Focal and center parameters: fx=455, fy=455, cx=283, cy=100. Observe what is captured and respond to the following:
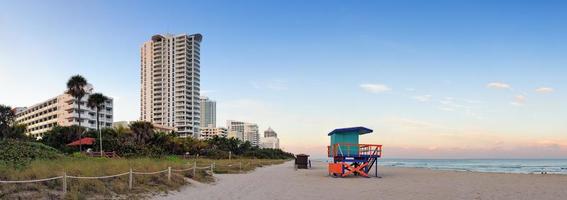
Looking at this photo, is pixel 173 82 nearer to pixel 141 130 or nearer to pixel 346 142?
pixel 141 130

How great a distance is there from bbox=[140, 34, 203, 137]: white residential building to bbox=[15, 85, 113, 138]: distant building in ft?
126

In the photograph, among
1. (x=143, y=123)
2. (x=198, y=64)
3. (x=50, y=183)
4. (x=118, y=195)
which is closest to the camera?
(x=50, y=183)

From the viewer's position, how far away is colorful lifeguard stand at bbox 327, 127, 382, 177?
27266mm

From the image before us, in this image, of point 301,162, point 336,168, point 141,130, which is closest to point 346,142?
point 336,168

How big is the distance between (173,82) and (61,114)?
54505mm

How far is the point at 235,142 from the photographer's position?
348 ft

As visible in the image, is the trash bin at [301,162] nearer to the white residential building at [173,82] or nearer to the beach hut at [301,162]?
the beach hut at [301,162]

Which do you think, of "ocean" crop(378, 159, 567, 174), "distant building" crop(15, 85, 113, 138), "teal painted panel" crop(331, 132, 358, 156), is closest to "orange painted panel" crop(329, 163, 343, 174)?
"teal painted panel" crop(331, 132, 358, 156)

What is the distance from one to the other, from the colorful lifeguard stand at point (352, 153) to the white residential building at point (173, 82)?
13327 centimetres

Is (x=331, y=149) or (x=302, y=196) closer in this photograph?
(x=302, y=196)

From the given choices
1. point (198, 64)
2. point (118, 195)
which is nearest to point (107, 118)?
point (198, 64)

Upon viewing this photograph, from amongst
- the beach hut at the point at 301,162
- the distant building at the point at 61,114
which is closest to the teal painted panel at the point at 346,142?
the beach hut at the point at 301,162

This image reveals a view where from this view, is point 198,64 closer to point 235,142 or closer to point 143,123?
point 235,142

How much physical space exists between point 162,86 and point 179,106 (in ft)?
42.9
